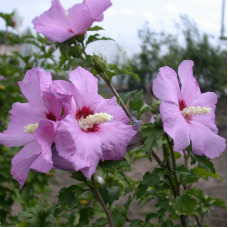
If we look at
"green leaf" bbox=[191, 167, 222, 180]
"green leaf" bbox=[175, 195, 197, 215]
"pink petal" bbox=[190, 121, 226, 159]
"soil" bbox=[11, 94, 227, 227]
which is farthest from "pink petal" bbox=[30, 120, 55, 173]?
"soil" bbox=[11, 94, 227, 227]

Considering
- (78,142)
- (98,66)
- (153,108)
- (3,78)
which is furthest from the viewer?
(3,78)

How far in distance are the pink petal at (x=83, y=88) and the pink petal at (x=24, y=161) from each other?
110mm

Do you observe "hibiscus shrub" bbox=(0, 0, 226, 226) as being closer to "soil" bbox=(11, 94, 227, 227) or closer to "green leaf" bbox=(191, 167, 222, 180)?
"green leaf" bbox=(191, 167, 222, 180)

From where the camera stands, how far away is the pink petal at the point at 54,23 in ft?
2.42

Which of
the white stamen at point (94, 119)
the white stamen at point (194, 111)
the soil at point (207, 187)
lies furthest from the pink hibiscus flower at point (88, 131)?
the soil at point (207, 187)

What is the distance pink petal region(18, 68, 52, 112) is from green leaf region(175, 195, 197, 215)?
15.4 inches

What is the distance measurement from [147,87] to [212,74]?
0.85 metres

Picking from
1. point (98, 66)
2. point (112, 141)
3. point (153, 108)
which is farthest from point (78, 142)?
point (98, 66)

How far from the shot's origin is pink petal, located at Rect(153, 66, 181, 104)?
2.04 ft

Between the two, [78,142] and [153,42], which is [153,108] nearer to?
[78,142]

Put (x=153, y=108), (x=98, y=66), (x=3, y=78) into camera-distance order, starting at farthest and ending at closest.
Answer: (x=3, y=78)
(x=98, y=66)
(x=153, y=108)

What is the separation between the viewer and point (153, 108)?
2.22 ft

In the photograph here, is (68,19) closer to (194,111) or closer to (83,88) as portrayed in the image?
(83,88)

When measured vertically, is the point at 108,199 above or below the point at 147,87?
above
